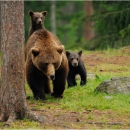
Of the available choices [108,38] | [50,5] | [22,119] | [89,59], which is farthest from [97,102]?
[50,5]

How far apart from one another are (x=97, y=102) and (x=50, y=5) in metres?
24.1

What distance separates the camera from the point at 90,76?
12.8m

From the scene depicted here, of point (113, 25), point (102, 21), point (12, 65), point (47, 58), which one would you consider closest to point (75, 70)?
point (47, 58)

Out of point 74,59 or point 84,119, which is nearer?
point 84,119

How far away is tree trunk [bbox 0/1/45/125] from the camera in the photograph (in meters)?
7.60

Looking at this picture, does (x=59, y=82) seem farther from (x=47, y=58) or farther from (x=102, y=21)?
(x=102, y=21)

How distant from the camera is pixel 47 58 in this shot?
30.3 ft

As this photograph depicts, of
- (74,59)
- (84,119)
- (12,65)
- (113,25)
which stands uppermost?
(12,65)

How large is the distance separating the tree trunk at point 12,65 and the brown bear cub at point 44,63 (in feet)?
4.47

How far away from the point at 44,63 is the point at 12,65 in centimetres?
165

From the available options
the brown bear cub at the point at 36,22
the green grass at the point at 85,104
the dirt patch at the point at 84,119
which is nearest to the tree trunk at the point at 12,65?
the green grass at the point at 85,104

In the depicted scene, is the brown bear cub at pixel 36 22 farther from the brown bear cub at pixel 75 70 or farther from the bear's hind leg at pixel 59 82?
the bear's hind leg at pixel 59 82

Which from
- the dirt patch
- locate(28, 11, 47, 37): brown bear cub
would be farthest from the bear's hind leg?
locate(28, 11, 47, 37): brown bear cub

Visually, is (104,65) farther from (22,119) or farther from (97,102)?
(22,119)
